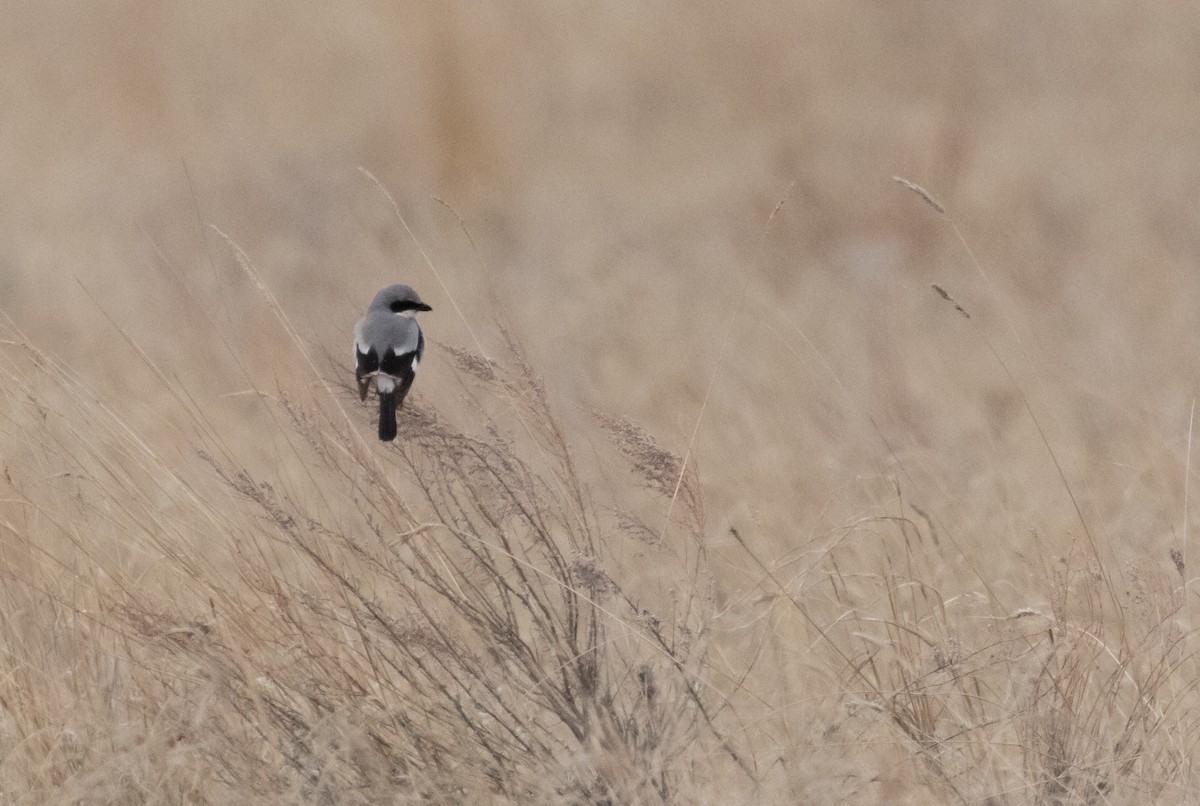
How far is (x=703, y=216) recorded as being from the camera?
7.70 meters

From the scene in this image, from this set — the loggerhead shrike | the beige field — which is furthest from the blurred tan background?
the loggerhead shrike

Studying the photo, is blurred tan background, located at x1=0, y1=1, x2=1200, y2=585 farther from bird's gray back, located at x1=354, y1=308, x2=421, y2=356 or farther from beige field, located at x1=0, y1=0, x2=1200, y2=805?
bird's gray back, located at x1=354, y1=308, x2=421, y2=356

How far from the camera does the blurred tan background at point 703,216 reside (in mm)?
4297

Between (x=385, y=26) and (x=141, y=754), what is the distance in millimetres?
8266

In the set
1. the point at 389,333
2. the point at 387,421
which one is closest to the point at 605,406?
the point at 389,333

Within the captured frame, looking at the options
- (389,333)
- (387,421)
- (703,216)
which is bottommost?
(387,421)

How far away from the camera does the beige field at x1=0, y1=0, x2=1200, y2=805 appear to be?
2.12 m

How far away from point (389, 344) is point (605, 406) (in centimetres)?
205

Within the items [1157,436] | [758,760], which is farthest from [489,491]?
[1157,436]

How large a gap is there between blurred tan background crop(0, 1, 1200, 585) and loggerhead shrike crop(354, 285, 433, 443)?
0.67 feet

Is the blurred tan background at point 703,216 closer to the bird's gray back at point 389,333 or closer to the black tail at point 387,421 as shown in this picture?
the black tail at point 387,421

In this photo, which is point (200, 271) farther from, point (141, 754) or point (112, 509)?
point (141, 754)

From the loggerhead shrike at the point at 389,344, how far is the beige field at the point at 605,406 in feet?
0.33

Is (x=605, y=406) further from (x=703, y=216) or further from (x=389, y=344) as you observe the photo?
(x=703, y=216)
